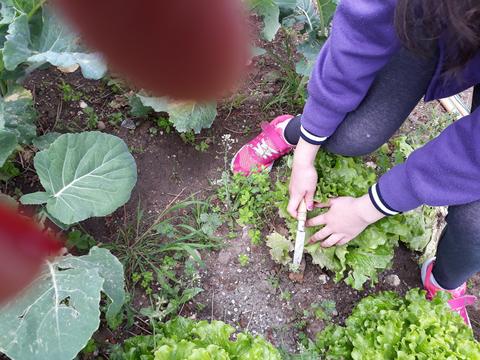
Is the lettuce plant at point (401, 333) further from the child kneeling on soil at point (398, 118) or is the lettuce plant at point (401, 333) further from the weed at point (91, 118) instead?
the weed at point (91, 118)

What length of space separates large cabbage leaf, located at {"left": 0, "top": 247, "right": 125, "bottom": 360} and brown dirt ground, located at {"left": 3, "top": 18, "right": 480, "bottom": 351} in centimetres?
32

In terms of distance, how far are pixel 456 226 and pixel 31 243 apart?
1.29 metres

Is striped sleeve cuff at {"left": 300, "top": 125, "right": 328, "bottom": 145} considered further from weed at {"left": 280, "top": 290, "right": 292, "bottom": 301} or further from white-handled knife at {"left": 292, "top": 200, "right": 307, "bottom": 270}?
weed at {"left": 280, "top": 290, "right": 292, "bottom": 301}

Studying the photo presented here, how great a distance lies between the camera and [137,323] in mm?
1610

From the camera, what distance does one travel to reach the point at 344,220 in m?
1.51

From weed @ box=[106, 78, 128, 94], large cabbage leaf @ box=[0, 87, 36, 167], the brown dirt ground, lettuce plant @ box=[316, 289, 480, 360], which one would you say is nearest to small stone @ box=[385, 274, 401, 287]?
the brown dirt ground

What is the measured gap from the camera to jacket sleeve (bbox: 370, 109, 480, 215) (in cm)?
118

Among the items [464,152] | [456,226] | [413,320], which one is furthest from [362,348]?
[464,152]

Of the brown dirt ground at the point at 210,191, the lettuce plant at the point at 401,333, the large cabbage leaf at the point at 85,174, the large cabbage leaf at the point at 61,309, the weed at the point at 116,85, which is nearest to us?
the large cabbage leaf at the point at 61,309

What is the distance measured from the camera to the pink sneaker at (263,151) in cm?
190

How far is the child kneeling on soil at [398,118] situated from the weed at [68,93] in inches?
29.6

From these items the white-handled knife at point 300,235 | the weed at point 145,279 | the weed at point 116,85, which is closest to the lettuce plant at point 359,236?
the white-handled knife at point 300,235

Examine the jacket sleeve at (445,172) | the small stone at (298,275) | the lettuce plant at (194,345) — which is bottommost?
the small stone at (298,275)

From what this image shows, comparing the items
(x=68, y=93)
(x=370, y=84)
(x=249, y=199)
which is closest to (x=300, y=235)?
(x=249, y=199)
